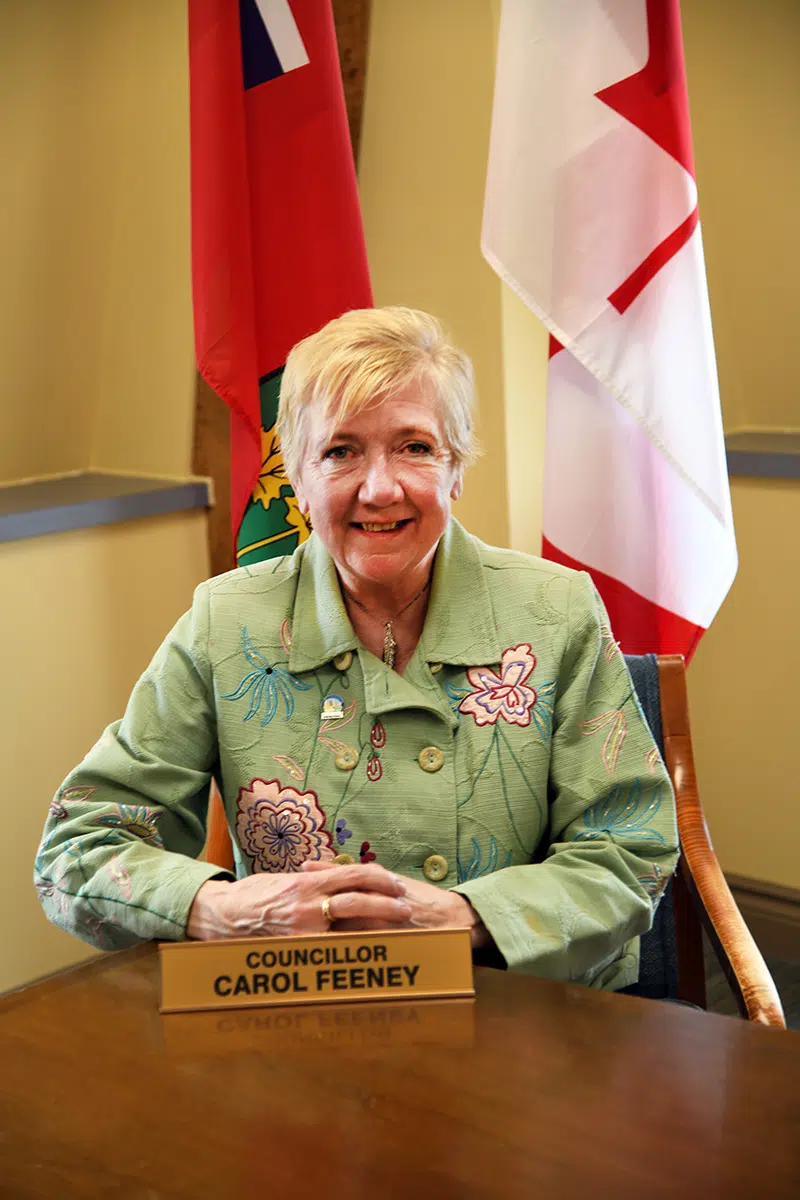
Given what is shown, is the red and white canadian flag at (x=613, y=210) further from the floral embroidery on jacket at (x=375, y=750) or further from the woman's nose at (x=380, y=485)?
the floral embroidery on jacket at (x=375, y=750)

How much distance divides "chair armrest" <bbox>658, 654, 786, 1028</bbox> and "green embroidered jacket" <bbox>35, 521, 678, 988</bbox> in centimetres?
15

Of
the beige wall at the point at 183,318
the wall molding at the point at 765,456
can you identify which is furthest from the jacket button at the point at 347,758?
the wall molding at the point at 765,456

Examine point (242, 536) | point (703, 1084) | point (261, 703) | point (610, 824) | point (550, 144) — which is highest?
point (550, 144)

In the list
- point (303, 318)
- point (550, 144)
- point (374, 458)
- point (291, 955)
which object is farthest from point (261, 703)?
point (550, 144)

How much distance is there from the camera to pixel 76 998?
1232 mm

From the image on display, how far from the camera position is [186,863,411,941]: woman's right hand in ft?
4.32

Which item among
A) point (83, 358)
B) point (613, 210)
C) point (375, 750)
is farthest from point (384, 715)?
point (83, 358)

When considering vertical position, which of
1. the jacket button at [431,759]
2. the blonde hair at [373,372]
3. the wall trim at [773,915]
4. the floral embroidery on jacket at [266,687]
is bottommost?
the wall trim at [773,915]

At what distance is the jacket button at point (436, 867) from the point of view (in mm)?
1502

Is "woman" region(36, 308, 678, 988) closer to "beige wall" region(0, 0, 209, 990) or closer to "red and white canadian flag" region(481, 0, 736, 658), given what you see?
"red and white canadian flag" region(481, 0, 736, 658)

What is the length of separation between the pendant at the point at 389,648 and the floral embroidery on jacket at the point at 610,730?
24 centimetres

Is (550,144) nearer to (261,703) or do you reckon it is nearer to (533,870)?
(261,703)

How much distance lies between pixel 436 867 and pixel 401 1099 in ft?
1.61

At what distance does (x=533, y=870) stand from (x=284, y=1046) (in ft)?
1.26
